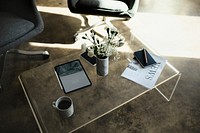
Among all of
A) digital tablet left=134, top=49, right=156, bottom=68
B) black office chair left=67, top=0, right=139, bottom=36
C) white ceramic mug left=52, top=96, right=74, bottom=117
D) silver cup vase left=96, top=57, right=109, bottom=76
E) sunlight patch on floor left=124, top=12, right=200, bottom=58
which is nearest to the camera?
white ceramic mug left=52, top=96, right=74, bottom=117

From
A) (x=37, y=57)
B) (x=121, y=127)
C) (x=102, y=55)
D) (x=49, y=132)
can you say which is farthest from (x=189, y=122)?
(x=37, y=57)

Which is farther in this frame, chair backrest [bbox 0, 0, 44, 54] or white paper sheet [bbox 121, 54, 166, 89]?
chair backrest [bbox 0, 0, 44, 54]

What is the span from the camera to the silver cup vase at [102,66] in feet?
4.24

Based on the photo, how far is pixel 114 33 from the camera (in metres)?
1.24

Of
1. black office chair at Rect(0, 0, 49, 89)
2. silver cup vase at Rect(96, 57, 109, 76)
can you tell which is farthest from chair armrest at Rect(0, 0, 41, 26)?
silver cup vase at Rect(96, 57, 109, 76)

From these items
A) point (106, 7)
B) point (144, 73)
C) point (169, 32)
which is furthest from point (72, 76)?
point (169, 32)

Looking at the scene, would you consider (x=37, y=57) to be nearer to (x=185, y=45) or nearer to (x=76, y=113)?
(x=76, y=113)

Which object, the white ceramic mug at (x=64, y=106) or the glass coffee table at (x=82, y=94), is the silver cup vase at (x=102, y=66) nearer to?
the glass coffee table at (x=82, y=94)

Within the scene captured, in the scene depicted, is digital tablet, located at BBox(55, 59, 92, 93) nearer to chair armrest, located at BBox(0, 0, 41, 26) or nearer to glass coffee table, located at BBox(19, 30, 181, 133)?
glass coffee table, located at BBox(19, 30, 181, 133)

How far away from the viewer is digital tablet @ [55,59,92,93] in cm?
134

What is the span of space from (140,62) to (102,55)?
302 millimetres

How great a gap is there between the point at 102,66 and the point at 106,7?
25.9 inches

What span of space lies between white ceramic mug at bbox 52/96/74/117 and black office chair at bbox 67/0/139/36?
846mm

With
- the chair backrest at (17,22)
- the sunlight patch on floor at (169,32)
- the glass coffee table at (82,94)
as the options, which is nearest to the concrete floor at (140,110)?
the sunlight patch on floor at (169,32)
